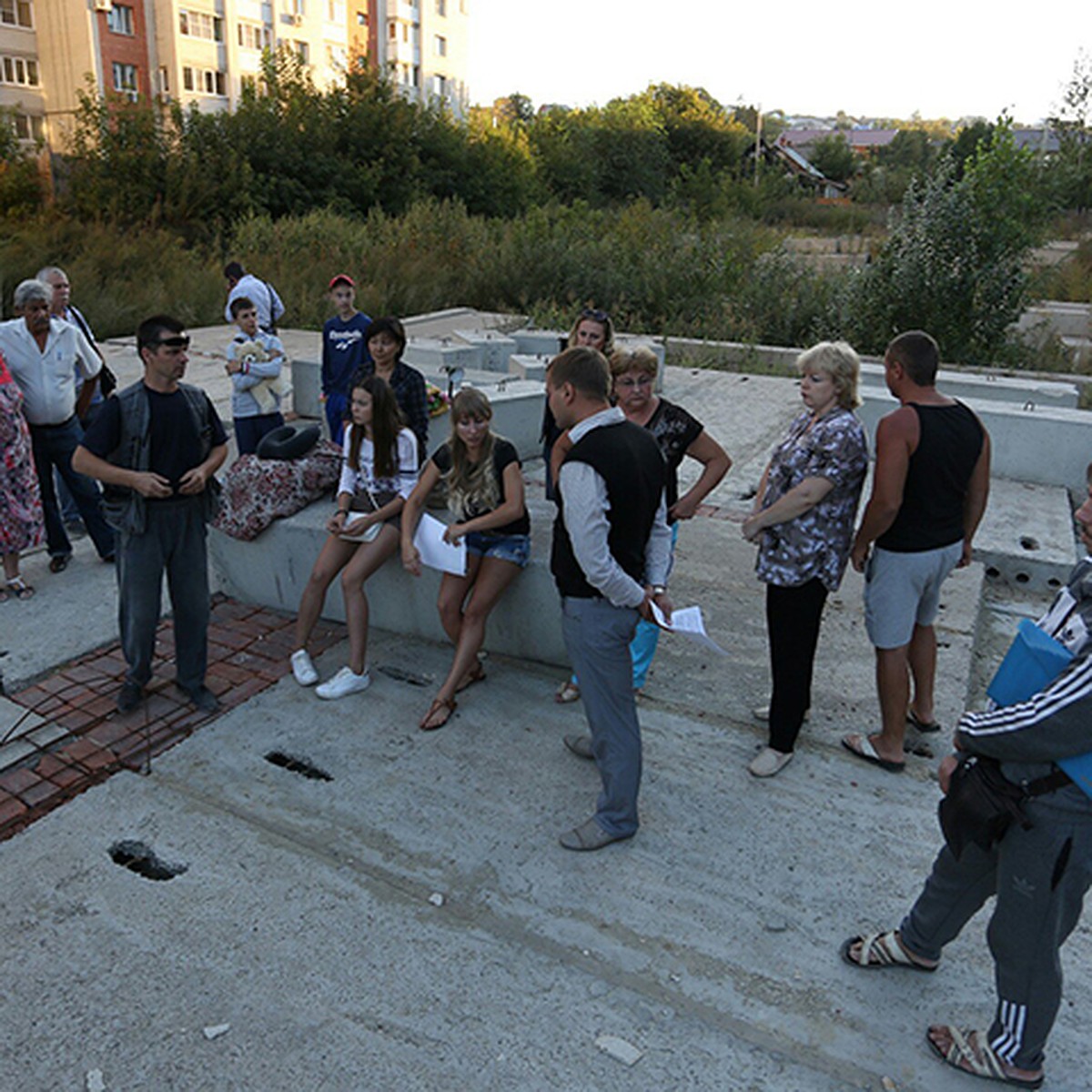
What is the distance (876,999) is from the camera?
282cm

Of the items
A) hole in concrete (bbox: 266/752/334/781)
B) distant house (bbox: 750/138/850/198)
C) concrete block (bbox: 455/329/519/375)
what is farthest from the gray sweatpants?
distant house (bbox: 750/138/850/198)

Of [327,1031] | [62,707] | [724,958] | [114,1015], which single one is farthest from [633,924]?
[62,707]

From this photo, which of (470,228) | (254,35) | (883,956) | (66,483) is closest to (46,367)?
(66,483)

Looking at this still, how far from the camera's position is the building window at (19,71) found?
125 feet

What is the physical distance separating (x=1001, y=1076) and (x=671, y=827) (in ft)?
4.44

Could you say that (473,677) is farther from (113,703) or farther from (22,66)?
(22,66)

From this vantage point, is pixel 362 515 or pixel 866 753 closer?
pixel 866 753

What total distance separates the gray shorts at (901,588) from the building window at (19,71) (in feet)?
150

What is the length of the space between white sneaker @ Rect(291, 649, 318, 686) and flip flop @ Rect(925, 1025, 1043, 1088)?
3.06m

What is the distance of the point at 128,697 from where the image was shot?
433cm

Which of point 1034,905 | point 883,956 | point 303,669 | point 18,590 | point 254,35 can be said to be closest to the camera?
point 1034,905

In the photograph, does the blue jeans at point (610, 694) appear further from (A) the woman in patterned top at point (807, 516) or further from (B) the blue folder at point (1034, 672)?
(B) the blue folder at point (1034, 672)

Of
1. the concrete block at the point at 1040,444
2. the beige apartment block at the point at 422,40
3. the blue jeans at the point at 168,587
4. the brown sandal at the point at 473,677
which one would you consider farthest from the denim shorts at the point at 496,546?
the beige apartment block at the point at 422,40

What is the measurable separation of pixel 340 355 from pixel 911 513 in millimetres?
4321
